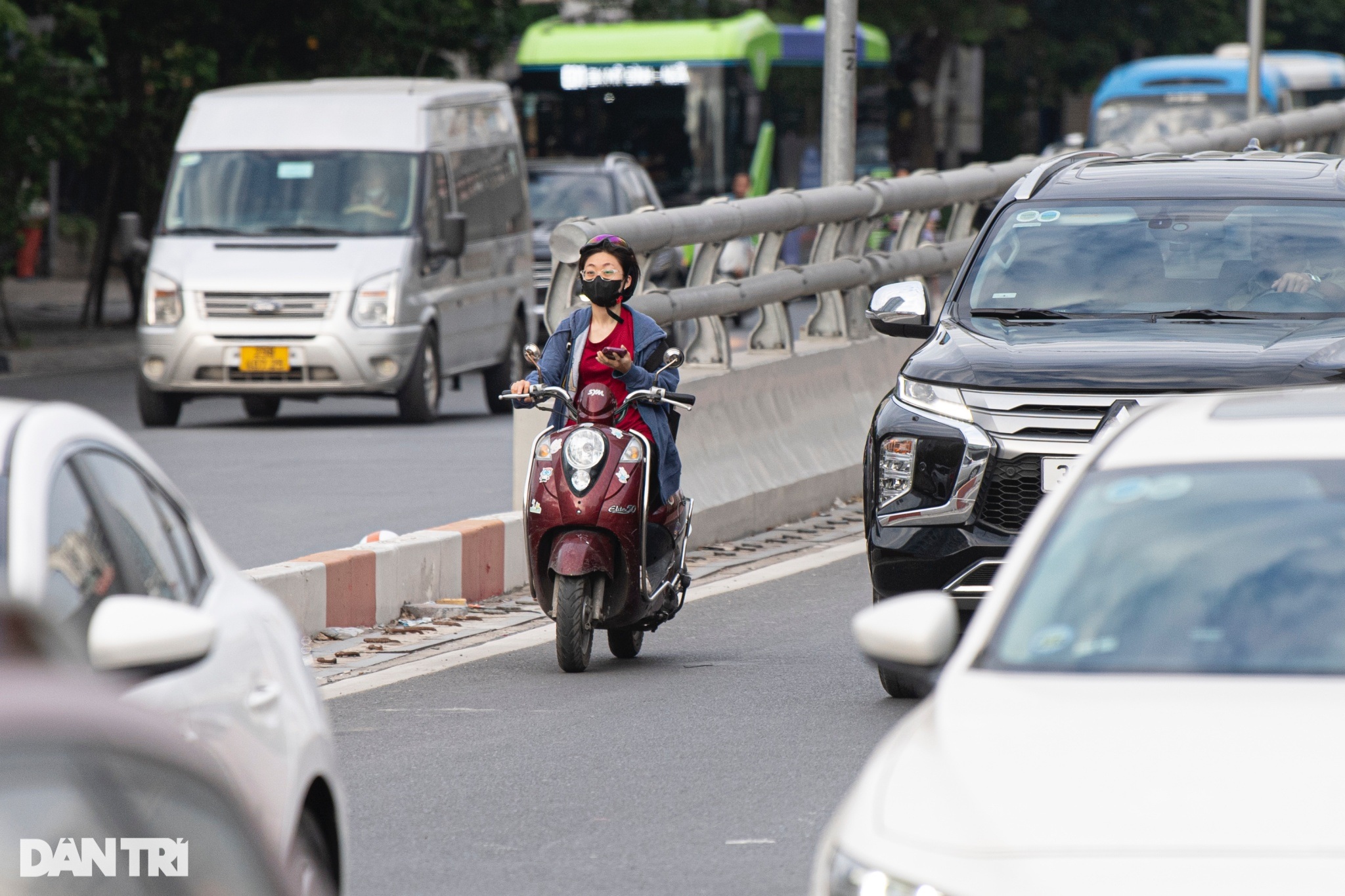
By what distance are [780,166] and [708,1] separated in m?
9.48

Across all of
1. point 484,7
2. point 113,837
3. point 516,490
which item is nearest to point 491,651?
point 516,490

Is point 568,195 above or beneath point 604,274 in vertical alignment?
beneath

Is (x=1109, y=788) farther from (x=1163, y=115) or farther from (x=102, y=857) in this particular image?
(x=1163, y=115)

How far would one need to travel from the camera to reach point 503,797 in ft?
22.8

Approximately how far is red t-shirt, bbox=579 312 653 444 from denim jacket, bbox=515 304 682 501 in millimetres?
17

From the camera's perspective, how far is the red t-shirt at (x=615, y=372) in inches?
361

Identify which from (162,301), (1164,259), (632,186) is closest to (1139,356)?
(1164,259)

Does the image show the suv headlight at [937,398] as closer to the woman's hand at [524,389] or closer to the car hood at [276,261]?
the woman's hand at [524,389]

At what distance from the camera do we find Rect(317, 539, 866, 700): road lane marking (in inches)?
349

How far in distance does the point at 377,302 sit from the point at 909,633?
50.4 feet

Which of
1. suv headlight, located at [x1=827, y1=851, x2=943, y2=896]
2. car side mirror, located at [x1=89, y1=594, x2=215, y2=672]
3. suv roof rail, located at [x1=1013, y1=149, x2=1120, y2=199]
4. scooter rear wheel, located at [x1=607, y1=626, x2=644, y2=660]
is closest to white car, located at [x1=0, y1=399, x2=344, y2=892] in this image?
car side mirror, located at [x1=89, y1=594, x2=215, y2=672]

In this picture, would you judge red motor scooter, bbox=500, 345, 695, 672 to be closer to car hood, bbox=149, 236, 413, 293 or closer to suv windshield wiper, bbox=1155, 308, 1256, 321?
suv windshield wiper, bbox=1155, 308, 1256, 321

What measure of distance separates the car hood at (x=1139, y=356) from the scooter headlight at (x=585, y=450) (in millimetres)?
1106

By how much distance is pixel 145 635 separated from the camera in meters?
3.90
